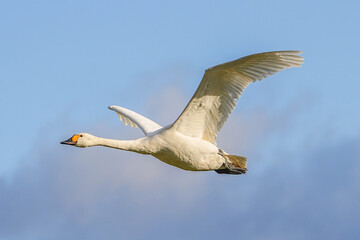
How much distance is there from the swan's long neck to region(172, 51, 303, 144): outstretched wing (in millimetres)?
871

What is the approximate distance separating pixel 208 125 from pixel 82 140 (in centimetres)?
297

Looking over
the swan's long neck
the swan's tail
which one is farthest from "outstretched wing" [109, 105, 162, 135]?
the swan's tail

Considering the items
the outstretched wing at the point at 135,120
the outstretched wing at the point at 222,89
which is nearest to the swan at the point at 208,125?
the outstretched wing at the point at 222,89

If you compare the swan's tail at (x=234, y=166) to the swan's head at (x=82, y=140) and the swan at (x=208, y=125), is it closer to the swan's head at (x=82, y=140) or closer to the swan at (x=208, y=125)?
the swan at (x=208, y=125)

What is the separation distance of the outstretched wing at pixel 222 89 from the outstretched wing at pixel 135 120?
87.4 inches

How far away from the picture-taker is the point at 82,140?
2022 cm

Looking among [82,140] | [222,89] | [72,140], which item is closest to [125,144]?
[82,140]

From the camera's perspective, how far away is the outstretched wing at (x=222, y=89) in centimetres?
1848

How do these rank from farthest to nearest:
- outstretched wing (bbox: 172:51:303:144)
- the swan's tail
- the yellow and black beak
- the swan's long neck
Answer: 1. the swan's tail
2. the yellow and black beak
3. the swan's long neck
4. outstretched wing (bbox: 172:51:303:144)

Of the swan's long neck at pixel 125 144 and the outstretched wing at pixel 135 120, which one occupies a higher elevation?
the outstretched wing at pixel 135 120

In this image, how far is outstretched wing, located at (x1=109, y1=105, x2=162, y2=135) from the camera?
2231 centimetres

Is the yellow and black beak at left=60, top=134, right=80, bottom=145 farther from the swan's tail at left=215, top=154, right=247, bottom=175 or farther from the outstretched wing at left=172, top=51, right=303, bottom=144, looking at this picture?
the swan's tail at left=215, top=154, right=247, bottom=175

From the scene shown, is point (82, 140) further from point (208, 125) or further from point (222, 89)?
point (222, 89)

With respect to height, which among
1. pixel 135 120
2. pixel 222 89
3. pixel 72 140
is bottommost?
pixel 72 140
